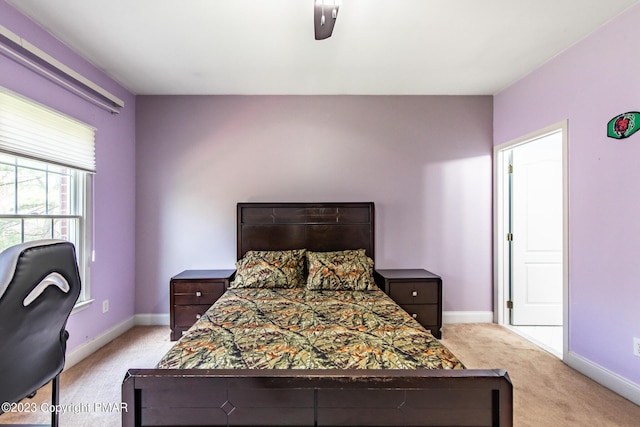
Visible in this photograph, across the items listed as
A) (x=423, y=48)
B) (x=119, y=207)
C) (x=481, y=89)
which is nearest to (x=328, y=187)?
(x=423, y=48)

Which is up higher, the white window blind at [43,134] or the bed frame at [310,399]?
the white window blind at [43,134]

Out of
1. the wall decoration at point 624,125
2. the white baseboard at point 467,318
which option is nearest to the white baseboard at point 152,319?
the white baseboard at point 467,318

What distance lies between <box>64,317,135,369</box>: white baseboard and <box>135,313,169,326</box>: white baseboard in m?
0.07

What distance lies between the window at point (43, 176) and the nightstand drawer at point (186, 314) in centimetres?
80

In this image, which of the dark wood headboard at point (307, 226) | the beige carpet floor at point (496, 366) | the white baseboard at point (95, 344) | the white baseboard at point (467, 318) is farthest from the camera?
the white baseboard at point (467, 318)

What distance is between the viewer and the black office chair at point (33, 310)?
3.66 ft

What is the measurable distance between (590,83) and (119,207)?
14.7 feet

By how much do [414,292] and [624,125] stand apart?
209 cm

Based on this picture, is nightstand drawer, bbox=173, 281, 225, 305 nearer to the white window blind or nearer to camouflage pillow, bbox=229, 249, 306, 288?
camouflage pillow, bbox=229, 249, 306, 288

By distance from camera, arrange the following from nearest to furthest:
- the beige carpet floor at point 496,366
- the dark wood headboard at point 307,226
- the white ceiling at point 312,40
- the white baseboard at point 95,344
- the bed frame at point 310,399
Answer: the bed frame at point 310,399, the beige carpet floor at point 496,366, the white ceiling at point 312,40, the white baseboard at point 95,344, the dark wood headboard at point 307,226

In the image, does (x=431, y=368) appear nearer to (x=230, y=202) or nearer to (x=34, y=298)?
(x=34, y=298)

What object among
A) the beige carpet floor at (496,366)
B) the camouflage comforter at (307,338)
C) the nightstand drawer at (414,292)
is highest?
the camouflage comforter at (307,338)

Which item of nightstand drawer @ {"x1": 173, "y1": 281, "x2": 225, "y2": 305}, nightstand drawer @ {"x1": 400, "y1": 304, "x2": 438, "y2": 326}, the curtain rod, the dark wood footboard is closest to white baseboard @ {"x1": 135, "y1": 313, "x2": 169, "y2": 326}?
nightstand drawer @ {"x1": 173, "y1": 281, "x2": 225, "y2": 305}

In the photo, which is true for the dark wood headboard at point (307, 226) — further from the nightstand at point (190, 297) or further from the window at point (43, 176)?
Result: the window at point (43, 176)
